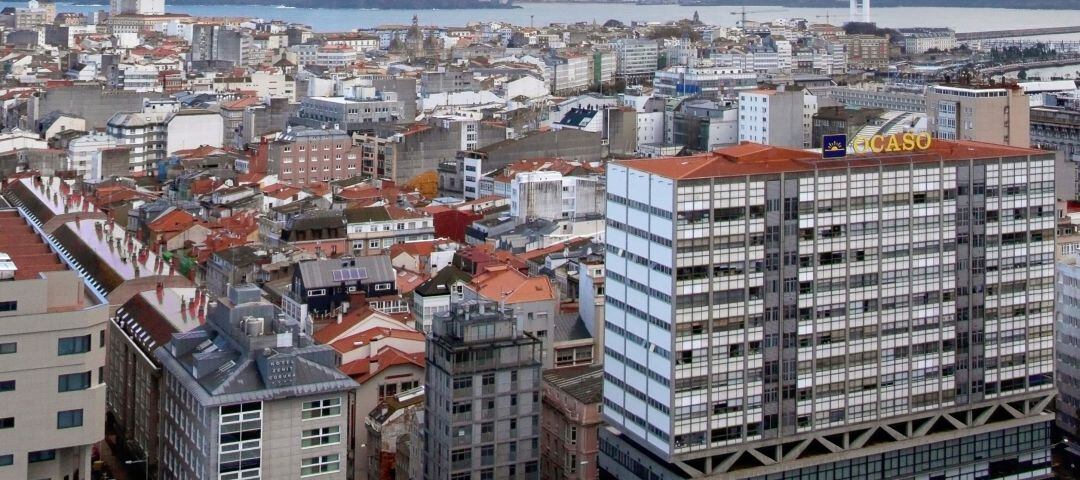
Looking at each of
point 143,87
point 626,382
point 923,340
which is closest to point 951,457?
point 923,340

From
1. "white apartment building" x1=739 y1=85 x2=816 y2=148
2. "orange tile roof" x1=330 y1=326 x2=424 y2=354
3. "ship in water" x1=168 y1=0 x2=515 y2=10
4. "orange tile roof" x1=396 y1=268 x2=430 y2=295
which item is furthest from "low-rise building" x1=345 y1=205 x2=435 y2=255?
"ship in water" x1=168 y1=0 x2=515 y2=10

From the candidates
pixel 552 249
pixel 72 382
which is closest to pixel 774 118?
pixel 552 249

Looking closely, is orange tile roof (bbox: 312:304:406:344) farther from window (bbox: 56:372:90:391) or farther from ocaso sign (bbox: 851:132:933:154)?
window (bbox: 56:372:90:391)

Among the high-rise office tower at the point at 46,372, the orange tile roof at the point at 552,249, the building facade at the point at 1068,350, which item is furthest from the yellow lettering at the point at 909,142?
the orange tile roof at the point at 552,249

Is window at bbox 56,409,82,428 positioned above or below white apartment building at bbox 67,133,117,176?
below

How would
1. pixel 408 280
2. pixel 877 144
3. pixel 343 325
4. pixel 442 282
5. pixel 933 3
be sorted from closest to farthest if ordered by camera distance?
pixel 877 144, pixel 343 325, pixel 442 282, pixel 408 280, pixel 933 3

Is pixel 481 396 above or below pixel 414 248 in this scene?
below

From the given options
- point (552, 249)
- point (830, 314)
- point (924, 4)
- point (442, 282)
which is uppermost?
point (924, 4)

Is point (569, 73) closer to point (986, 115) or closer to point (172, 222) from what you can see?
point (986, 115)
